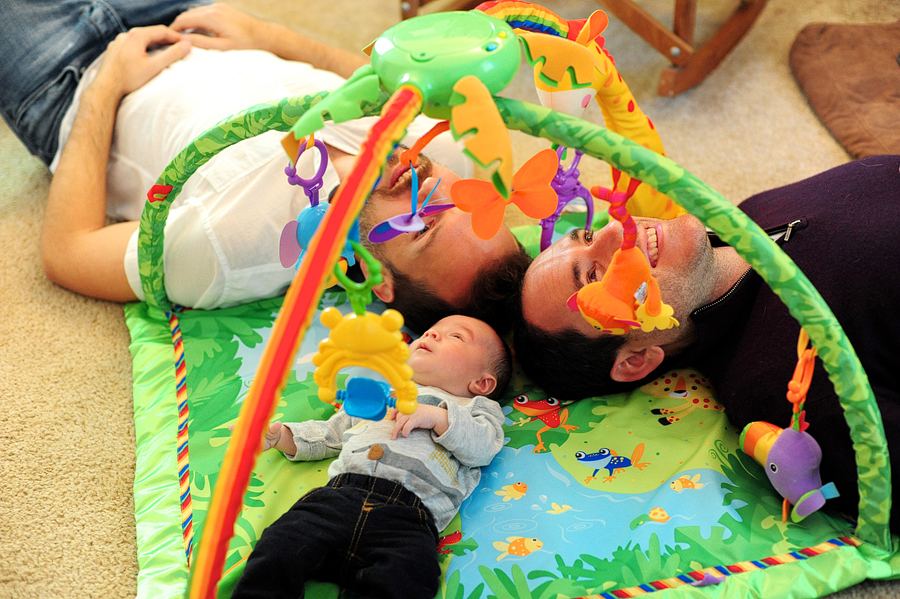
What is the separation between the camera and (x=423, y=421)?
0.86 m

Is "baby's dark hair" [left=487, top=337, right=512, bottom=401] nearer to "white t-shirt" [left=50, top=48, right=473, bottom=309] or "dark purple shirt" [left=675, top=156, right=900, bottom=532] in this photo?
"dark purple shirt" [left=675, top=156, right=900, bottom=532]

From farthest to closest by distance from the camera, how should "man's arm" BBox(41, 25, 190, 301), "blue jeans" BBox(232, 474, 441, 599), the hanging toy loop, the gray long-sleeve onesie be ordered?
"man's arm" BBox(41, 25, 190, 301) → the gray long-sleeve onesie → "blue jeans" BBox(232, 474, 441, 599) → the hanging toy loop

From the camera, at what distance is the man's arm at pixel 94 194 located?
1.23 meters

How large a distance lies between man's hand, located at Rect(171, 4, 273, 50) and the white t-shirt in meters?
0.08

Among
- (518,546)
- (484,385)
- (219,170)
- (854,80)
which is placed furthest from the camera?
(854,80)

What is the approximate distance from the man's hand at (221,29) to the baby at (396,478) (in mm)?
961

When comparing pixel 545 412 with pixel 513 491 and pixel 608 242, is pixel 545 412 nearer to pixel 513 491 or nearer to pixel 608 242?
pixel 513 491

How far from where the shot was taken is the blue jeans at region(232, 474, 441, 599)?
0.76 metres

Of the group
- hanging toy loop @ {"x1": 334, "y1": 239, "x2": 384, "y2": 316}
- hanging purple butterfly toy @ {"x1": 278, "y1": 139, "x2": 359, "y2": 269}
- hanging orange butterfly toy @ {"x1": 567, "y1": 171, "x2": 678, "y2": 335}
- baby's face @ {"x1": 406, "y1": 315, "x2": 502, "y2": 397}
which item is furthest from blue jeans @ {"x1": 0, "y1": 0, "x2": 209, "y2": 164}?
hanging orange butterfly toy @ {"x1": 567, "y1": 171, "x2": 678, "y2": 335}

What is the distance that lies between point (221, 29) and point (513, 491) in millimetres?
1242

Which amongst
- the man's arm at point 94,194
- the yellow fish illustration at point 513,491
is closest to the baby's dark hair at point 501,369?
the yellow fish illustration at point 513,491

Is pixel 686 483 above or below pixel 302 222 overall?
below

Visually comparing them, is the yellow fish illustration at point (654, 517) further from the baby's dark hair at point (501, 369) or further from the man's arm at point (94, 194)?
the man's arm at point (94, 194)

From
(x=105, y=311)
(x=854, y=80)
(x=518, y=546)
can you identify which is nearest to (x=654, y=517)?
(x=518, y=546)
